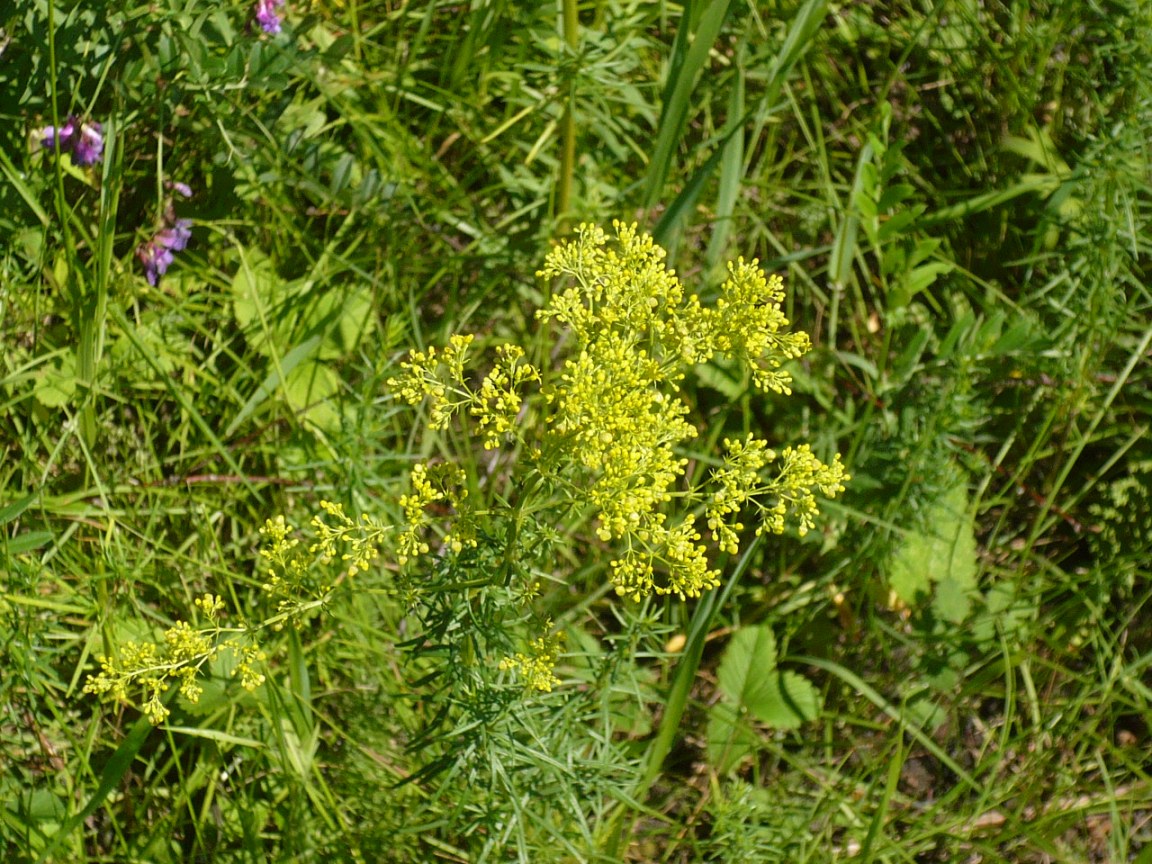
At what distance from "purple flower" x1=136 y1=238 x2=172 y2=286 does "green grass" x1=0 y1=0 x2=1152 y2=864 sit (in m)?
0.04

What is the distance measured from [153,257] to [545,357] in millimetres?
1082

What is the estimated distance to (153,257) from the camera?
2.70 m

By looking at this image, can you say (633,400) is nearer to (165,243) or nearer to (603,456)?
(603,456)

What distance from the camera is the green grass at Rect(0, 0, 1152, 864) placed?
246 cm

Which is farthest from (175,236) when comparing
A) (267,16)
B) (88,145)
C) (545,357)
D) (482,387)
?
(482,387)

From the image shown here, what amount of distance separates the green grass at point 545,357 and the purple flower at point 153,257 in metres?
0.04

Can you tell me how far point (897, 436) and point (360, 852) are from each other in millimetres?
1735

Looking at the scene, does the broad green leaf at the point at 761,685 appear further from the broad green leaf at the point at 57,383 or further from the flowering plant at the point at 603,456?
the broad green leaf at the point at 57,383

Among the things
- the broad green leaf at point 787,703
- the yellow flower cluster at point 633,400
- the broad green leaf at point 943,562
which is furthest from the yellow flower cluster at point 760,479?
the broad green leaf at point 943,562

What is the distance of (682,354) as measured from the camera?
1623mm

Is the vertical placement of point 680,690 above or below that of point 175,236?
below

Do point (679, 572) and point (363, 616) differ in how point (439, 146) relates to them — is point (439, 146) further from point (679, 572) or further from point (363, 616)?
point (679, 572)

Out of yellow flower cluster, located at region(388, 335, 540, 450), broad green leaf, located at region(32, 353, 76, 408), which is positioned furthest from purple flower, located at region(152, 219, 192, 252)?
yellow flower cluster, located at region(388, 335, 540, 450)

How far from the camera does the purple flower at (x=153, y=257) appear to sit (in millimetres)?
2697
